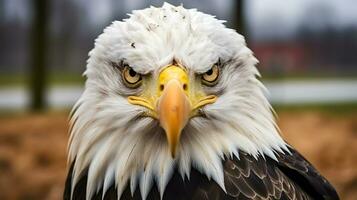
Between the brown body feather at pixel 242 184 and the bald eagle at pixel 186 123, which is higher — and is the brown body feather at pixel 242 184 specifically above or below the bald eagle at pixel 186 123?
below

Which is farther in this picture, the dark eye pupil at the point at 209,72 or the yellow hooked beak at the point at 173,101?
the dark eye pupil at the point at 209,72

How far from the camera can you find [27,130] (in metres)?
8.89

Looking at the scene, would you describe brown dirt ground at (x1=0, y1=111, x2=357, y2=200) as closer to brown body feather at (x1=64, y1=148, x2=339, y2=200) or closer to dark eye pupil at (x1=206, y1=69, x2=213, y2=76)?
brown body feather at (x1=64, y1=148, x2=339, y2=200)

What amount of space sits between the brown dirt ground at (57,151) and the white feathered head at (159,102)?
10.1ft

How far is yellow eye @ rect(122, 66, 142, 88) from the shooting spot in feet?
9.29

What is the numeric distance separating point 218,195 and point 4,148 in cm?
554

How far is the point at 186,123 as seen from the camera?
106 inches

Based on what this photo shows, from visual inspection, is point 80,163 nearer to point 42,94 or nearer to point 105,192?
point 105,192

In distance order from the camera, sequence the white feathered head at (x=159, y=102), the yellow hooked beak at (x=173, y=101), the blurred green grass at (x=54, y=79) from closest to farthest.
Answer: the yellow hooked beak at (x=173, y=101) < the white feathered head at (x=159, y=102) < the blurred green grass at (x=54, y=79)

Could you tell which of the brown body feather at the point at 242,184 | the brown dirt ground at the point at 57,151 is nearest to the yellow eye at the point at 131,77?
the brown body feather at the point at 242,184

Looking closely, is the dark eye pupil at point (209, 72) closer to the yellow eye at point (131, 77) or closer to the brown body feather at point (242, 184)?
the yellow eye at point (131, 77)

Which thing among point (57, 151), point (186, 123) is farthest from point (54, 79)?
point (186, 123)

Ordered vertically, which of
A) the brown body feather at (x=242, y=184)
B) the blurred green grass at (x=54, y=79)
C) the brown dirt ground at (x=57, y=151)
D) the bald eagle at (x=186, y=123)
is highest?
the bald eagle at (x=186, y=123)

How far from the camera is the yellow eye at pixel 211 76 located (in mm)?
2828
